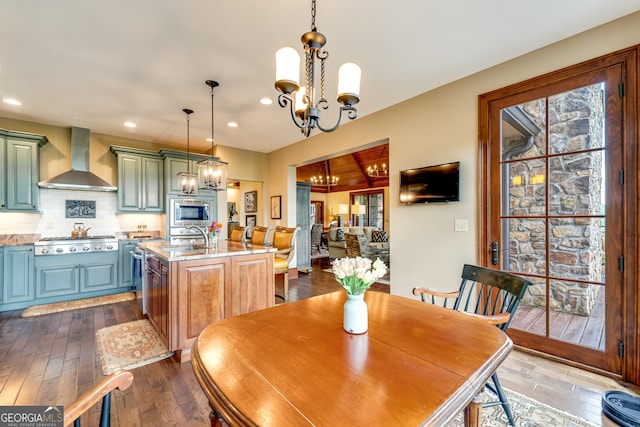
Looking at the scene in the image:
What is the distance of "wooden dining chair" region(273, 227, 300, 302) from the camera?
158 inches

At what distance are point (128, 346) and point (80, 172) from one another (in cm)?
332

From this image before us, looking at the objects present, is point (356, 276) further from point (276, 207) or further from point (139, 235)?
point (139, 235)

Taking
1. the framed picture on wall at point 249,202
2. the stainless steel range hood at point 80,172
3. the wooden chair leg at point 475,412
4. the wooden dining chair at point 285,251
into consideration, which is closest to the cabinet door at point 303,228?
the framed picture on wall at point 249,202

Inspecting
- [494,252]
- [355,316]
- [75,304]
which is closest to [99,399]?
[355,316]

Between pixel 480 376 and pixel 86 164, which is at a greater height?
pixel 86 164

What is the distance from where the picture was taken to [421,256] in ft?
10.8

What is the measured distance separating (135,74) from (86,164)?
2670 mm

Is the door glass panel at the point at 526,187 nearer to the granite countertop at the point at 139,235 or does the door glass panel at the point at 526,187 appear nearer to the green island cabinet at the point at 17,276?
the granite countertop at the point at 139,235

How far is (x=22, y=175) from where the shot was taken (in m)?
4.01

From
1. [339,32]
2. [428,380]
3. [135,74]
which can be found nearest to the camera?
[428,380]

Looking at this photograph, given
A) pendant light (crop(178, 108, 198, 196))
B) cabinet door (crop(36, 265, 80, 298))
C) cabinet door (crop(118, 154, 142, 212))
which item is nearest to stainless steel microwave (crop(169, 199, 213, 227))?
cabinet door (crop(118, 154, 142, 212))

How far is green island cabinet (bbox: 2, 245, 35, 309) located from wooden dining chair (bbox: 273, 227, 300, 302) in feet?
11.2

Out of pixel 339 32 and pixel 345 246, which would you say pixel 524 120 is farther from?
pixel 345 246

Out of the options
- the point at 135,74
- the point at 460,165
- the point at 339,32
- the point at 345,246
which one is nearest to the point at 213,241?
the point at 135,74
